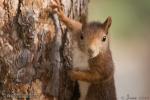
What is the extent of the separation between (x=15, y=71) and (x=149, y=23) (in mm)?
1661

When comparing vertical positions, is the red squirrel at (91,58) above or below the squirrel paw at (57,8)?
below

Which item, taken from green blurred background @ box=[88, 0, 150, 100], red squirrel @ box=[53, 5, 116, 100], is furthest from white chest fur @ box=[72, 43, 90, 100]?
green blurred background @ box=[88, 0, 150, 100]

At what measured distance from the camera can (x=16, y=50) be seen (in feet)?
7.41

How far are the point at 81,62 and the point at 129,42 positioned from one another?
124 centimetres

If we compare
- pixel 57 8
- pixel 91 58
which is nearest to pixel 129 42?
pixel 91 58

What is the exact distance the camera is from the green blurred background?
3432 millimetres

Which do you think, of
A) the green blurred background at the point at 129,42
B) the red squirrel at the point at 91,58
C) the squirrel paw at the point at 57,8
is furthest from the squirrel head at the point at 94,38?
the green blurred background at the point at 129,42

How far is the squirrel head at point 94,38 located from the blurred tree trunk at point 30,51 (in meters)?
0.10

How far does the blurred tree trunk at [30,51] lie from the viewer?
2.25 m

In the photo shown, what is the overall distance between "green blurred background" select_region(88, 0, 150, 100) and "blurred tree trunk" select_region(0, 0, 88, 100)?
1026 mm

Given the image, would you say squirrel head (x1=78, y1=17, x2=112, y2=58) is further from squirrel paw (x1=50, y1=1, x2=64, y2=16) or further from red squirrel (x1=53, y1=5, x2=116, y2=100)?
squirrel paw (x1=50, y1=1, x2=64, y2=16)

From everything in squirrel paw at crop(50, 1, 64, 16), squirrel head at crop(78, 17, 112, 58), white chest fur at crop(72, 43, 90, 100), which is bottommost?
white chest fur at crop(72, 43, 90, 100)

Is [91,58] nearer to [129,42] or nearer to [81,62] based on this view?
[81,62]

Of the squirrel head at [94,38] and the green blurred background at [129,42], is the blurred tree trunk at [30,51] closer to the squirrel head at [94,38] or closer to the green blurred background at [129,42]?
the squirrel head at [94,38]
